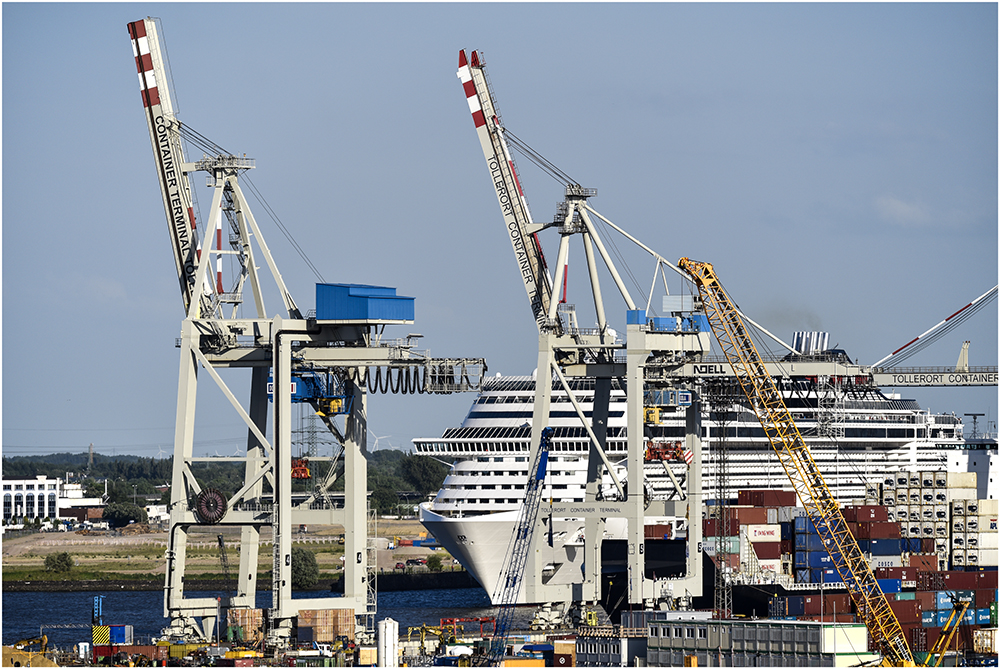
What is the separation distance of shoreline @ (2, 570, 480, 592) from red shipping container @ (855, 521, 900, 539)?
5321 cm

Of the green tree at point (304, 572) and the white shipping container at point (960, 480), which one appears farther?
the green tree at point (304, 572)

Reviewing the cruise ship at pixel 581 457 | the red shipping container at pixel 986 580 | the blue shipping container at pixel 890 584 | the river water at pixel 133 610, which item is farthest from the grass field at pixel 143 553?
the red shipping container at pixel 986 580

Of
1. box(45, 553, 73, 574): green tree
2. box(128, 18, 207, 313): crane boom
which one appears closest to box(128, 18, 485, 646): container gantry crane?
box(128, 18, 207, 313): crane boom

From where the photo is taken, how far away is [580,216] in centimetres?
6806

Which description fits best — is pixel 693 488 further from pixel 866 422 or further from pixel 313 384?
pixel 866 422

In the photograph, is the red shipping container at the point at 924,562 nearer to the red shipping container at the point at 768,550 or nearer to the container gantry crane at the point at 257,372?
the red shipping container at the point at 768,550

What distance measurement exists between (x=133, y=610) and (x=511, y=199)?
48.1 metres

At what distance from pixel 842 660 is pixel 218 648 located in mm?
22495

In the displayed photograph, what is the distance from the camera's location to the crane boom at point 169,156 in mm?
63719

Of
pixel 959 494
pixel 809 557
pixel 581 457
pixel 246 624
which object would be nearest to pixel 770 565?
pixel 809 557

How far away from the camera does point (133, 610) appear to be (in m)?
103

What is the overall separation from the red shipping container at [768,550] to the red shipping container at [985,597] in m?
9.63

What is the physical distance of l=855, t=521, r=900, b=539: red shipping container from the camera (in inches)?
3147

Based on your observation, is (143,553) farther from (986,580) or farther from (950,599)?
(950,599)
